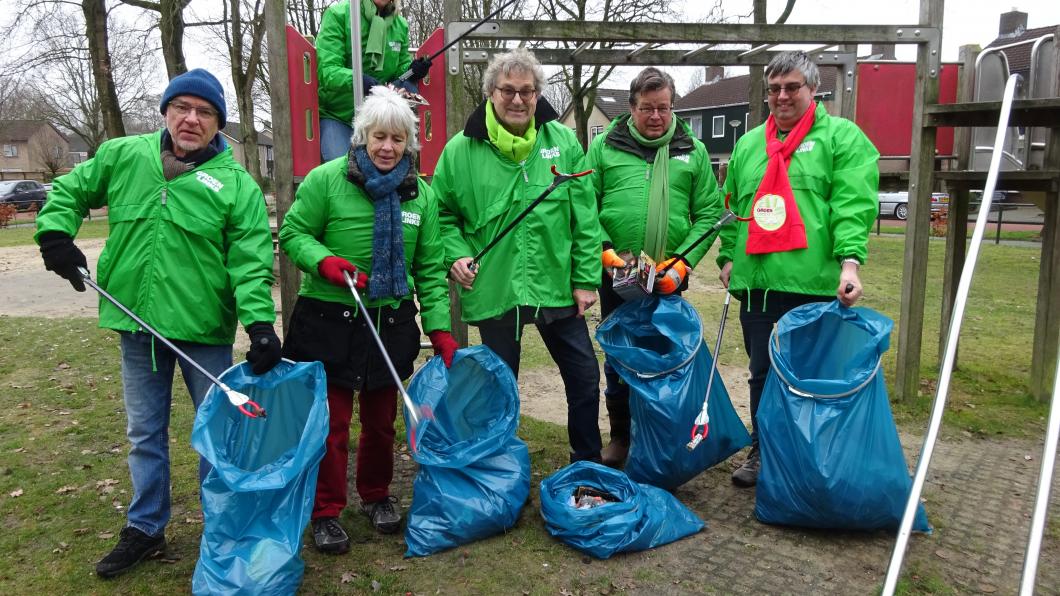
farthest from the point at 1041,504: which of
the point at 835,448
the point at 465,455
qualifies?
the point at 465,455

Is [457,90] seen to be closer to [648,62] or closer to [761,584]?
[648,62]

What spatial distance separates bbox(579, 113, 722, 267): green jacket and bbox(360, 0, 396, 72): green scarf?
112 centimetres

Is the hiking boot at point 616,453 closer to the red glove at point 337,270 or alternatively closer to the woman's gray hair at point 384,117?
the red glove at point 337,270

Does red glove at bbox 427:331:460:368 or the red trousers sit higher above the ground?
red glove at bbox 427:331:460:368

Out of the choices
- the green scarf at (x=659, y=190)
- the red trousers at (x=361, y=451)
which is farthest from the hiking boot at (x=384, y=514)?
the green scarf at (x=659, y=190)

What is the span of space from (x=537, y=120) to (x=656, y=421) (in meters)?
1.27

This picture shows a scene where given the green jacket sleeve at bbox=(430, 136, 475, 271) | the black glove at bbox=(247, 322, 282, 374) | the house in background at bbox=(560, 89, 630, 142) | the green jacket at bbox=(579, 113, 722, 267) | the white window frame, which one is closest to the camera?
the black glove at bbox=(247, 322, 282, 374)

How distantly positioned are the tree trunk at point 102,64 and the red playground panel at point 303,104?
9410mm

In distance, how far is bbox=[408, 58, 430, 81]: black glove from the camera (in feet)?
12.4

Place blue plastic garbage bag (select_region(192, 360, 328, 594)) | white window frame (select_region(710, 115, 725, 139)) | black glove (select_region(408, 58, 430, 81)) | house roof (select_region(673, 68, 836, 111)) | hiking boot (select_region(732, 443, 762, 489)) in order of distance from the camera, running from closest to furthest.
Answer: blue plastic garbage bag (select_region(192, 360, 328, 594))
hiking boot (select_region(732, 443, 762, 489))
black glove (select_region(408, 58, 430, 81))
house roof (select_region(673, 68, 836, 111))
white window frame (select_region(710, 115, 725, 139))

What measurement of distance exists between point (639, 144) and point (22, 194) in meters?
28.4

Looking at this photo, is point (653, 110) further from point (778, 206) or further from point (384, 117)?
point (384, 117)

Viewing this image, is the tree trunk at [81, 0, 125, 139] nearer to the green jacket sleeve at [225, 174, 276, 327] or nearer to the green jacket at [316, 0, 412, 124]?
the green jacket at [316, 0, 412, 124]

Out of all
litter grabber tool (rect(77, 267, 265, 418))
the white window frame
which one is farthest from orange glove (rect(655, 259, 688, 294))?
the white window frame
